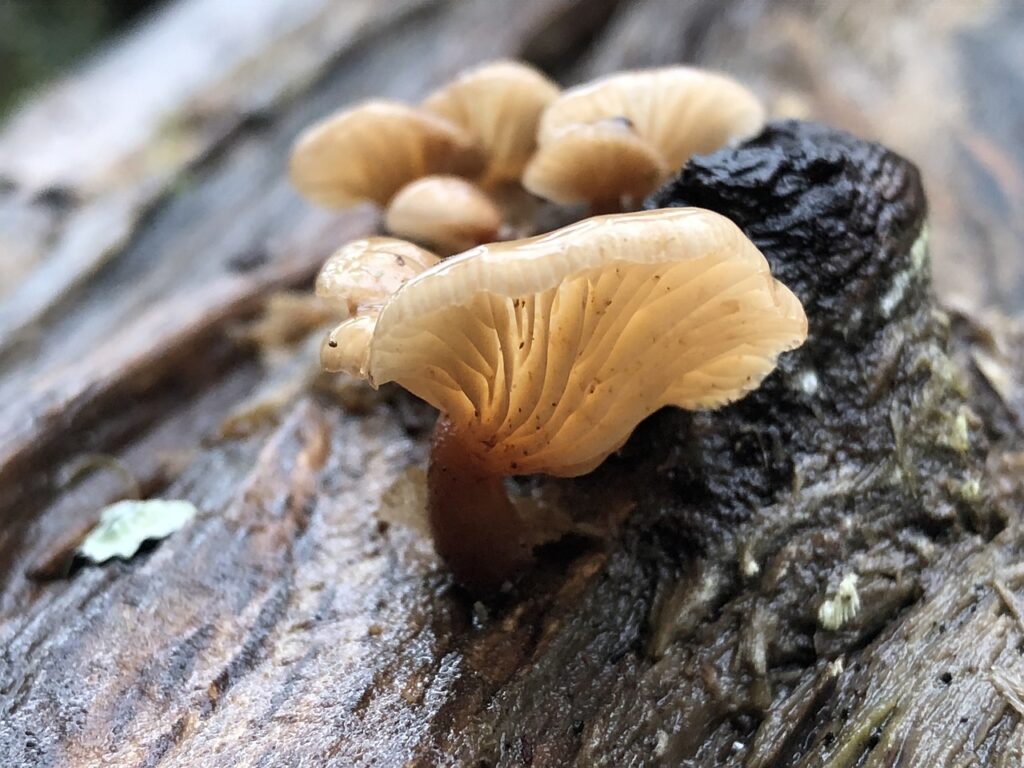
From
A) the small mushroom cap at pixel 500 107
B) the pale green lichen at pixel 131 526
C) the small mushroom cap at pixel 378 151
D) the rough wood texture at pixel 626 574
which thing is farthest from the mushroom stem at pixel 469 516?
the small mushroom cap at pixel 500 107

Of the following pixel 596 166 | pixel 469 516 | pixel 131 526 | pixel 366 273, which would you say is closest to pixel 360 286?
pixel 366 273

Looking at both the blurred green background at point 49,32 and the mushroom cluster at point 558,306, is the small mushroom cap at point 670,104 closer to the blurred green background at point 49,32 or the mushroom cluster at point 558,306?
the mushroom cluster at point 558,306

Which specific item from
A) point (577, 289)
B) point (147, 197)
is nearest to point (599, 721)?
point (577, 289)

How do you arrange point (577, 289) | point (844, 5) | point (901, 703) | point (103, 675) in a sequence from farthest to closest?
point (844, 5), point (103, 675), point (901, 703), point (577, 289)

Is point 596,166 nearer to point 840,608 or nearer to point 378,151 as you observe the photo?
point 378,151

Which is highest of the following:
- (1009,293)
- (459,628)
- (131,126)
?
(131,126)

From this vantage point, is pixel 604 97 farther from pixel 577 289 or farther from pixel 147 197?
pixel 147 197

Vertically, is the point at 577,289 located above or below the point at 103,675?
above
